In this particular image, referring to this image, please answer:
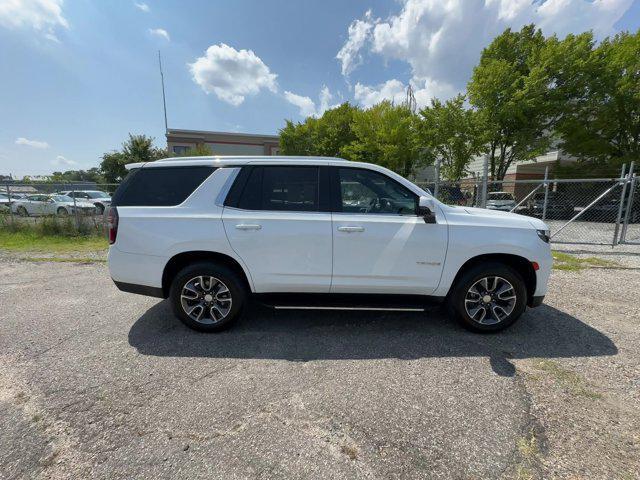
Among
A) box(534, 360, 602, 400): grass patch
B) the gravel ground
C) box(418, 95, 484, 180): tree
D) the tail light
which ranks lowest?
the gravel ground

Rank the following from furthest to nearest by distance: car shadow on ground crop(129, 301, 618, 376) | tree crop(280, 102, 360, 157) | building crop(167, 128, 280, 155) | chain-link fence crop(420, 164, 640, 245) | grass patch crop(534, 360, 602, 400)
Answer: building crop(167, 128, 280, 155) < tree crop(280, 102, 360, 157) < chain-link fence crop(420, 164, 640, 245) < car shadow on ground crop(129, 301, 618, 376) < grass patch crop(534, 360, 602, 400)

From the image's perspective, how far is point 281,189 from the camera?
11.3ft

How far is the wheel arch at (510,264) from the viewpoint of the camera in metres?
3.42

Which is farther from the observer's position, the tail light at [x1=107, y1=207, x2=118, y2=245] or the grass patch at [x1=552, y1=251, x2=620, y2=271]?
the grass patch at [x1=552, y1=251, x2=620, y2=271]

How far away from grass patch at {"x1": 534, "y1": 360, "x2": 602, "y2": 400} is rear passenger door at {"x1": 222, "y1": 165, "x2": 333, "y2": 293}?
7.22 ft

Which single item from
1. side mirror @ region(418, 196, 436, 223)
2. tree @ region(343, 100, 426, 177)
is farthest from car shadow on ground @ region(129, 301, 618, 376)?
tree @ region(343, 100, 426, 177)

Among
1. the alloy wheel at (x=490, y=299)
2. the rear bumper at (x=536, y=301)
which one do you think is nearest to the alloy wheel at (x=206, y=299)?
the alloy wheel at (x=490, y=299)

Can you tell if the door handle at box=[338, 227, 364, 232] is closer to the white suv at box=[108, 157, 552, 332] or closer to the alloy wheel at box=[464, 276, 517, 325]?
the white suv at box=[108, 157, 552, 332]

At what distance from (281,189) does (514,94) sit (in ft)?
59.6

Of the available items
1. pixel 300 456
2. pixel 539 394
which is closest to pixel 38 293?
pixel 300 456

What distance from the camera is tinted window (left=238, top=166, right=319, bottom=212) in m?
3.41

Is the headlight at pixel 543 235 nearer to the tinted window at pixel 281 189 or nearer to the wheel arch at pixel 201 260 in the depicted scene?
the tinted window at pixel 281 189

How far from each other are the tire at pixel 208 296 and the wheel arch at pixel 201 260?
6cm

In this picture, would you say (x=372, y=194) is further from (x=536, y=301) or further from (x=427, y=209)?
(x=536, y=301)
